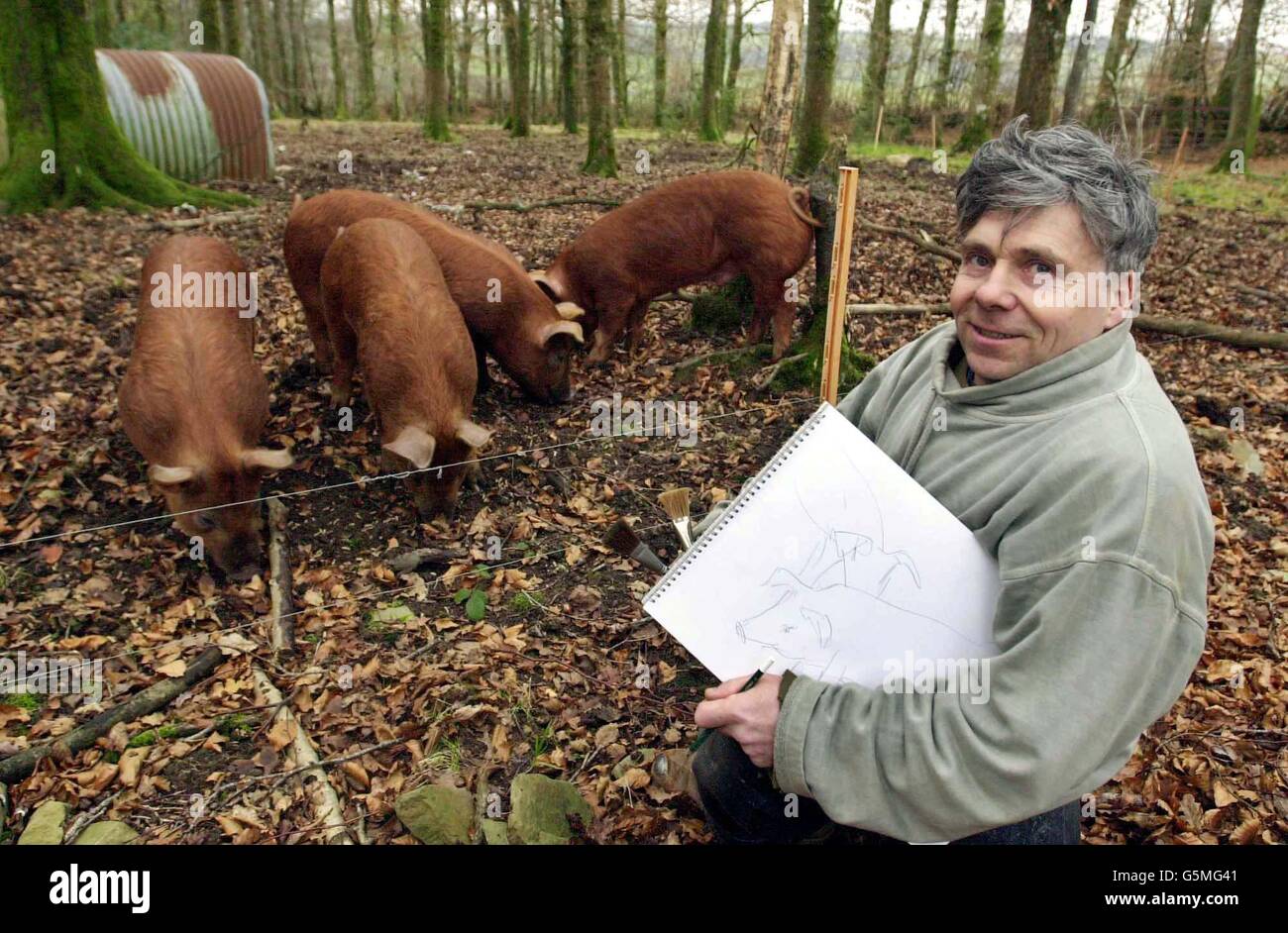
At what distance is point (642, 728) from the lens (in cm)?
372

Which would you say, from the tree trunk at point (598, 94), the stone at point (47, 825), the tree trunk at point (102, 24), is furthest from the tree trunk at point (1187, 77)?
the tree trunk at point (102, 24)

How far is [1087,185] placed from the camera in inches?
78.7

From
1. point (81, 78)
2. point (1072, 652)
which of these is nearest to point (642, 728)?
point (1072, 652)

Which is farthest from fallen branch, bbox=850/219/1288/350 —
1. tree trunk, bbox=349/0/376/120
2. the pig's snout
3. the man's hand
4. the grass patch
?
tree trunk, bbox=349/0/376/120

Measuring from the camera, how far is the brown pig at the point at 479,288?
651 cm

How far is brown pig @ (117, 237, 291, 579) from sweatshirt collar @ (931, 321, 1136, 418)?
3879 millimetres

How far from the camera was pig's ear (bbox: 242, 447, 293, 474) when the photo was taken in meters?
4.72

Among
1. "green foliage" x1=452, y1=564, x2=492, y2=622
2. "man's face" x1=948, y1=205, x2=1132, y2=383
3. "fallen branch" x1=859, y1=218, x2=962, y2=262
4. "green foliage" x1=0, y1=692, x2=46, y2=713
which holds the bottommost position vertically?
"green foliage" x1=0, y1=692, x2=46, y2=713

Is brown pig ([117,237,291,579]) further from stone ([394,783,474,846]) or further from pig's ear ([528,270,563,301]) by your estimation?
pig's ear ([528,270,563,301])

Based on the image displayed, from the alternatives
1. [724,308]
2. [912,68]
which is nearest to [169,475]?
[724,308]

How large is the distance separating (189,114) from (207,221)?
4.04 m

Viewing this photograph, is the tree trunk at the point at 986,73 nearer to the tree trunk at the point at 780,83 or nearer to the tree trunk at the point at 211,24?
the tree trunk at the point at 780,83

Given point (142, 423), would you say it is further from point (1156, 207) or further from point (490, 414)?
point (1156, 207)

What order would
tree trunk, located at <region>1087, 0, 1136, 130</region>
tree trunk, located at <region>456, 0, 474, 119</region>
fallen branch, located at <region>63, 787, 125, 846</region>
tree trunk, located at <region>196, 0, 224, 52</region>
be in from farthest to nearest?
1. tree trunk, located at <region>456, 0, 474, 119</region>
2. tree trunk, located at <region>1087, 0, 1136, 130</region>
3. tree trunk, located at <region>196, 0, 224, 52</region>
4. fallen branch, located at <region>63, 787, 125, 846</region>
